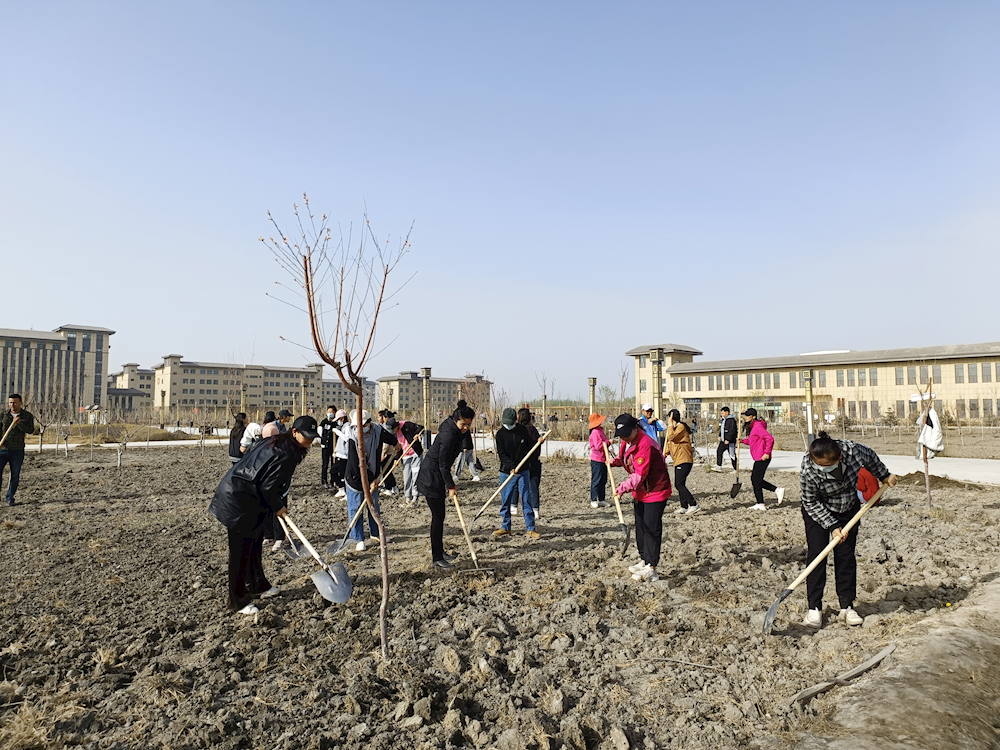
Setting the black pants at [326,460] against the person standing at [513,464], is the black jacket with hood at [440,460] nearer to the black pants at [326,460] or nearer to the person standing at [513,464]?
the person standing at [513,464]

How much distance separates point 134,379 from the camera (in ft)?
333

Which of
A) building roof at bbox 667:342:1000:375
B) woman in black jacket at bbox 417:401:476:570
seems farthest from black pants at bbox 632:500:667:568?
building roof at bbox 667:342:1000:375

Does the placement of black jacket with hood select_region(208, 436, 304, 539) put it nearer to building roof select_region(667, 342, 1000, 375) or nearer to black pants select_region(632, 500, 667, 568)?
black pants select_region(632, 500, 667, 568)

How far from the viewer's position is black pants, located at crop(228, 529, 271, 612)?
15.6 feet

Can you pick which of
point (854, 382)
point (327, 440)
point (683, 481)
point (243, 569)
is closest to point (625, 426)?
point (243, 569)

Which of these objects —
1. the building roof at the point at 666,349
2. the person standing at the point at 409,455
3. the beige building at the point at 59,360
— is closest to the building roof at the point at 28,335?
the beige building at the point at 59,360

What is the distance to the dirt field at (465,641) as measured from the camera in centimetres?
314

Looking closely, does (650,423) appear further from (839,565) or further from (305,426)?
(305,426)

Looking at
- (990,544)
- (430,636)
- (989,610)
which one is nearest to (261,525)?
(430,636)

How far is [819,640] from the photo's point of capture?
4.23 metres

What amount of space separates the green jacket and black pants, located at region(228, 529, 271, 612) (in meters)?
6.63

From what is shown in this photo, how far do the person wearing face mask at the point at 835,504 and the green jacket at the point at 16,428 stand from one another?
1074cm

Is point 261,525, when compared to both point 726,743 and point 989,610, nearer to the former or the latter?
point 726,743

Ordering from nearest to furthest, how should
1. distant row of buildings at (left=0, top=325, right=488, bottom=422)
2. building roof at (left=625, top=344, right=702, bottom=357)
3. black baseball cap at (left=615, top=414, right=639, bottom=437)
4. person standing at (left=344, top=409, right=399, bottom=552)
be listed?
black baseball cap at (left=615, top=414, right=639, bottom=437), person standing at (left=344, top=409, right=399, bottom=552), building roof at (left=625, top=344, right=702, bottom=357), distant row of buildings at (left=0, top=325, right=488, bottom=422)
